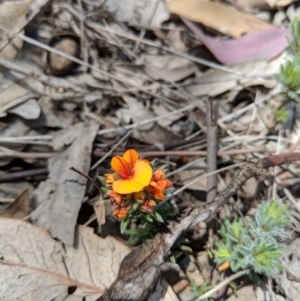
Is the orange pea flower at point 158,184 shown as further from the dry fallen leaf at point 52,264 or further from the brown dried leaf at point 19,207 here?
the brown dried leaf at point 19,207

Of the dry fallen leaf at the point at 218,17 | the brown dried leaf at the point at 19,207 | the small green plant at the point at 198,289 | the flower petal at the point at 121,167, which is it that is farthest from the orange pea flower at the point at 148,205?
the dry fallen leaf at the point at 218,17

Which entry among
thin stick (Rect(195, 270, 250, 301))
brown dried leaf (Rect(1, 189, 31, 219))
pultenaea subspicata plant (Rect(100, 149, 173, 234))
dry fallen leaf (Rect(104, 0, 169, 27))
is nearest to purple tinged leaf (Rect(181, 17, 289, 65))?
dry fallen leaf (Rect(104, 0, 169, 27))

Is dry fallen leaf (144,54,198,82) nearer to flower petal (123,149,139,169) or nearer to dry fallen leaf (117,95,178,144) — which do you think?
dry fallen leaf (117,95,178,144)

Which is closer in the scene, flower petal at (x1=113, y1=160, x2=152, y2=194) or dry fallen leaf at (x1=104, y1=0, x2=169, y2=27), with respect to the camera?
flower petal at (x1=113, y1=160, x2=152, y2=194)

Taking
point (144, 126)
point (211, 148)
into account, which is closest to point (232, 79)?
point (211, 148)

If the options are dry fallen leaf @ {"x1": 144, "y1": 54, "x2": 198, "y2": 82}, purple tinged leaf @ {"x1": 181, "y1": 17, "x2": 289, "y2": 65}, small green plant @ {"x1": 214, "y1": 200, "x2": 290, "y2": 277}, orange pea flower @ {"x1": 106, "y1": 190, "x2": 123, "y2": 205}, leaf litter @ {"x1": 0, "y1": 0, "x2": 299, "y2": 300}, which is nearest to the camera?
orange pea flower @ {"x1": 106, "y1": 190, "x2": 123, "y2": 205}

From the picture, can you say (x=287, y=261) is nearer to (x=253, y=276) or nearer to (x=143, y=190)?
(x=253, y=276)

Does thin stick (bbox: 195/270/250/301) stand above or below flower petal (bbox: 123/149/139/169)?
below
